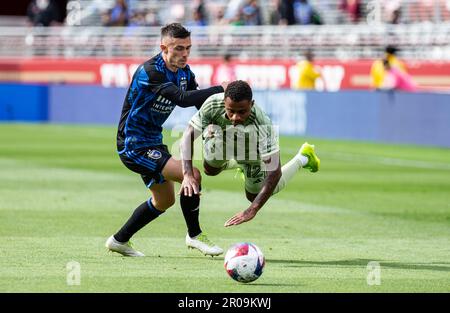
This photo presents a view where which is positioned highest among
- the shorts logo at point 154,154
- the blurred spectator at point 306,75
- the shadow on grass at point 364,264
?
the shorts logo at point 154,154

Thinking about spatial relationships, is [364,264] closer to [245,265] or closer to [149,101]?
[245,265]

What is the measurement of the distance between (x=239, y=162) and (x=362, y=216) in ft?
13.1

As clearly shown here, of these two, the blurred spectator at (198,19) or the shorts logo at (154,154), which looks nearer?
the shorts logo at (154,154)

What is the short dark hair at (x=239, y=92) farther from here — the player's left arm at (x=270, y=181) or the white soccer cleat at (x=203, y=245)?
the white soccer cleat at (x=203, y=245)

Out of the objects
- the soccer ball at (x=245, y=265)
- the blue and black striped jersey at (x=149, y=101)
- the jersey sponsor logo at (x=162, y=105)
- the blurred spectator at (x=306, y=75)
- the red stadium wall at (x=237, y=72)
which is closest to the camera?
the soccer ball at (x=245, y=265)

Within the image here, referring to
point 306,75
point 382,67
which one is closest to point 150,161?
→ point 382,67

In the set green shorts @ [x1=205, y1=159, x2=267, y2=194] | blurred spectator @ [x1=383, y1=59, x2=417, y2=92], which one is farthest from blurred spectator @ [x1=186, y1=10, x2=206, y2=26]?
green shorts @ [x1=205, y1=159, x2=267, y2=194]

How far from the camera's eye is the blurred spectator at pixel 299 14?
109 feet

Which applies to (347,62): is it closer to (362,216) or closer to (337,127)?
(337,127)

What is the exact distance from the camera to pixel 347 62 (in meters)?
31.4

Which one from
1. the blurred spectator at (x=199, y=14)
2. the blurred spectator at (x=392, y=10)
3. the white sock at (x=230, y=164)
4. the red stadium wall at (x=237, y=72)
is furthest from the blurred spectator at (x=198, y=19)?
the white sock at (x=230, y=164)

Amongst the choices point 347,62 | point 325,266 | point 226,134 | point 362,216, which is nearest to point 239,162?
point 226,134

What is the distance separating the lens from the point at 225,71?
1291 inches

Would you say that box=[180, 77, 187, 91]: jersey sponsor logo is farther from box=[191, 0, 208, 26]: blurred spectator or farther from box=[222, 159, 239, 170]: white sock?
box=[191, 0, 208, 26]: blurred spectator
